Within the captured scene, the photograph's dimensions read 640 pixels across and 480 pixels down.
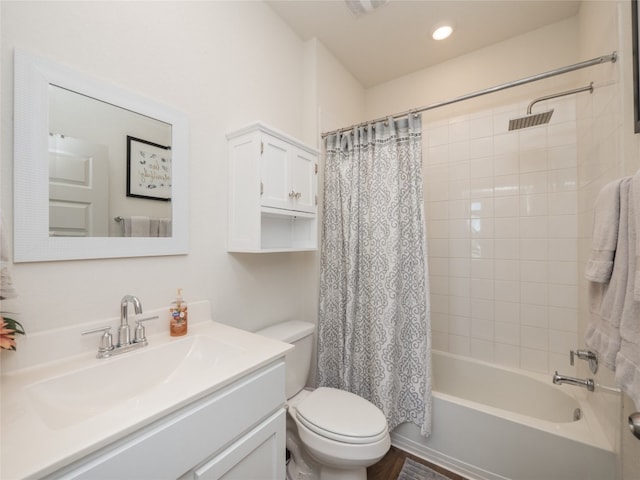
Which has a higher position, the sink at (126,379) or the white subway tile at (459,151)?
the white subway tile at (459,151)

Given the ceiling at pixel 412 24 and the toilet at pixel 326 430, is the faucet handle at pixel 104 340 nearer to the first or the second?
the toilet at pixel 326 430

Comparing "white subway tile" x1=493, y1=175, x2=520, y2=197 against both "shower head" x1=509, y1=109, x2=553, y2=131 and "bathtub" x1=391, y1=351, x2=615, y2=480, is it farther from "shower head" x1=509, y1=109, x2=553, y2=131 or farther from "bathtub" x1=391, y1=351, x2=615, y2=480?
"bathtub" x1=391, y1=351, x2=615, y2=480

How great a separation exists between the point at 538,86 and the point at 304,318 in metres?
2.27

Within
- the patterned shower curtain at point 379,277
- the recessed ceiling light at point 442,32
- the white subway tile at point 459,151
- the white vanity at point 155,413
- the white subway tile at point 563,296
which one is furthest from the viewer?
the white subway tile at point 459,151

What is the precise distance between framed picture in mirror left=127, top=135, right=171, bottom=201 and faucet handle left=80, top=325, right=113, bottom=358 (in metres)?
0.51

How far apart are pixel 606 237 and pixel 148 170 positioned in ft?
5.47

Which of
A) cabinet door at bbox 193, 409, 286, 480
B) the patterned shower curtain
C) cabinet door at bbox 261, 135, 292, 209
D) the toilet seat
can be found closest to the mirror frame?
cabinet door at bbox 261, 135, 292, 209

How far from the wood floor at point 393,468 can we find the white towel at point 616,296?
1109 millimetres

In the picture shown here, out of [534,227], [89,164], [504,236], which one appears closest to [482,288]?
[504,236]

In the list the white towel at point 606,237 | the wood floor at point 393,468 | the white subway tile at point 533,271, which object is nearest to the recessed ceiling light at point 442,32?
the white towel at point 606,237

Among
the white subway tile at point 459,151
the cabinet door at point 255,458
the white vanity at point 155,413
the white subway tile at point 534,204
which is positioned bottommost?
the cabinet door at point 255,458

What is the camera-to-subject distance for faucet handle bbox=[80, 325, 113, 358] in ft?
3.04

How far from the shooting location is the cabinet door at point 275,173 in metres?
1.37

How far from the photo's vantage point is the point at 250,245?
134 centimetres
